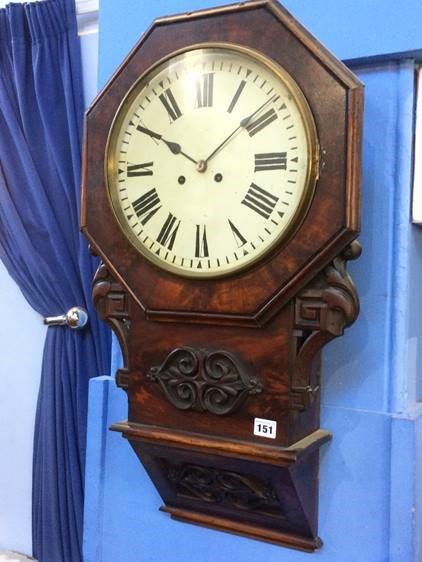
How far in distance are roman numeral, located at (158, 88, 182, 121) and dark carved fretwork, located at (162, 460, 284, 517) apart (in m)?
0.52

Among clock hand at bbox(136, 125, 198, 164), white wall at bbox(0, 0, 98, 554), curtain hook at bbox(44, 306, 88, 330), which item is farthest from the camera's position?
white wall at bbox(0, 0, 98, 554)

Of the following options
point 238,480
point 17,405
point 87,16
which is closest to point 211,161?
point 238,480

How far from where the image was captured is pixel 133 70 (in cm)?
90

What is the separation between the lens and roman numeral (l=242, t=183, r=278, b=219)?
2.63 feet

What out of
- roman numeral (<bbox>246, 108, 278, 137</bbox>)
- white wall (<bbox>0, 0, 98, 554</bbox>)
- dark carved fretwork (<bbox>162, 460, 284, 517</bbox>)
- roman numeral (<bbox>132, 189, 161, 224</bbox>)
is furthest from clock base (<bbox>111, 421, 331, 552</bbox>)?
white wall (<bbox>0, 0, 98, 554</bbox>)

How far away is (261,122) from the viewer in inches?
31.7

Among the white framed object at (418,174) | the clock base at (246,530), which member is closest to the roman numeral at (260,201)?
the white framed object at (418,174)

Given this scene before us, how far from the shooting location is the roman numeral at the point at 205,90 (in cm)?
84

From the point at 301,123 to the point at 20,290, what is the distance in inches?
36.5

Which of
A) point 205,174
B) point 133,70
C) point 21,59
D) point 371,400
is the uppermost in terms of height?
point 21,59

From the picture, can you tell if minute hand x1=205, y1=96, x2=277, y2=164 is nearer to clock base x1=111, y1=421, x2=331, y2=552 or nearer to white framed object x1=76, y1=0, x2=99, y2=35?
clock base x1=111, y1=421, x2=331, y2=552

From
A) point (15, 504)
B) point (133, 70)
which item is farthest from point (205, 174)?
point (15, 504)

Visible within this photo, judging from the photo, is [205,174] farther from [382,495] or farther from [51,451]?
[51,451]

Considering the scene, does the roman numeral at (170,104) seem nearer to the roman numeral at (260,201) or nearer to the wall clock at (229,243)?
Answer: the wall clock at (229,243)
